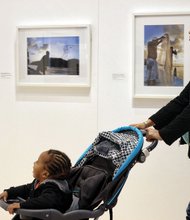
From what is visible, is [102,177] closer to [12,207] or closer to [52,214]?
[52,214]

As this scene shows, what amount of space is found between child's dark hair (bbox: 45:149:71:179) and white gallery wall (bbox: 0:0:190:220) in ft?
3.64

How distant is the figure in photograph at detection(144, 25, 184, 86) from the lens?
3.41 meters

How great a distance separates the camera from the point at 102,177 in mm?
2404

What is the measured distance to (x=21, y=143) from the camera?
380cm

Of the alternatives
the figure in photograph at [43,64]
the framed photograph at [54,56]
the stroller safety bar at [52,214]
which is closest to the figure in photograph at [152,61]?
the framed photograph at [54,56]

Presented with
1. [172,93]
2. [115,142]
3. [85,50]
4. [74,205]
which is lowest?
[74,205]

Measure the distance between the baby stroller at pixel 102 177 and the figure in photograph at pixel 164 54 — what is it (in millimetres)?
938

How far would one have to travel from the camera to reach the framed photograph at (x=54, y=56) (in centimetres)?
355

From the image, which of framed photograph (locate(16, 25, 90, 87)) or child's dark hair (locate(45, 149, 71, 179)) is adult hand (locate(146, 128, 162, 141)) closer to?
child's dark hair (locate(45, 149, 71, 179))

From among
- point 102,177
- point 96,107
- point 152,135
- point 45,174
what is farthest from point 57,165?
point 96,107

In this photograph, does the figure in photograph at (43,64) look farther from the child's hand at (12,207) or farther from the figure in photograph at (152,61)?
the child's hand at (12,207)

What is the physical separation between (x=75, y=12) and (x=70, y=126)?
93 centimetres

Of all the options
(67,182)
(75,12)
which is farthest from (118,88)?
(67,182)

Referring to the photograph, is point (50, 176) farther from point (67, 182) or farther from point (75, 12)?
point (75, 12)
